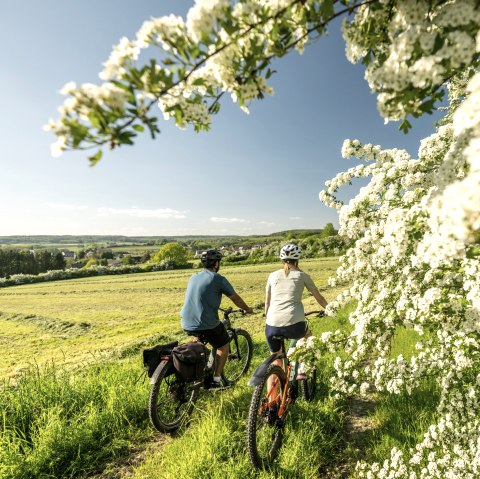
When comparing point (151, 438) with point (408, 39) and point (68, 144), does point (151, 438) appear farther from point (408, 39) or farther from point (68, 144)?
point (408, 39)

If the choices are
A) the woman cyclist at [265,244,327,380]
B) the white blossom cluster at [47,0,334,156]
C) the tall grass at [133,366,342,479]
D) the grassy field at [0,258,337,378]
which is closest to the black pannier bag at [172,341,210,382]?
the tall grass at [133,366,342,479]

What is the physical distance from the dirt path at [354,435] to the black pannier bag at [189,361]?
2.43 metres

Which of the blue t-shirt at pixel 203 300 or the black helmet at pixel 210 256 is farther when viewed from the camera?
the black helmet at pixel 210 256

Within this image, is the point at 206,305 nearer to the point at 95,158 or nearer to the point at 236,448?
the point at 236,448

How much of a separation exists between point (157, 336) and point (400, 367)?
32.8 ft

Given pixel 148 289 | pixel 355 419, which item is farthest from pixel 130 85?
pixel 148 289

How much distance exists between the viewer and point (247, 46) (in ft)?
6.54

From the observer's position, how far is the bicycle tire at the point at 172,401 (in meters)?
5.29

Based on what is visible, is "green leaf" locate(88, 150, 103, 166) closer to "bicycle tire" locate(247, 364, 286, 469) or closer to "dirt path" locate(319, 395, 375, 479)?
"bicycle tire" locate(247, 364, 286, 469)

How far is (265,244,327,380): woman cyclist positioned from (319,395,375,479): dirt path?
3.65 feet

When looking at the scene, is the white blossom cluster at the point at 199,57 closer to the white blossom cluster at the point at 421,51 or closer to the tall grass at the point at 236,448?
the white blossom cluster at the point at 421,51

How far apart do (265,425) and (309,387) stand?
1.50 metres

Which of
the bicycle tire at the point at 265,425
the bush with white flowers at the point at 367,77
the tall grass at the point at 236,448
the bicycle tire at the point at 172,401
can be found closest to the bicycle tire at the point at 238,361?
the bicycle tire at the point at 172,401


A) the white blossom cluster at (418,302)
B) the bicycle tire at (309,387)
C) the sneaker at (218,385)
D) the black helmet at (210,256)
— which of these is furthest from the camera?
the black helmet at (210,256)
